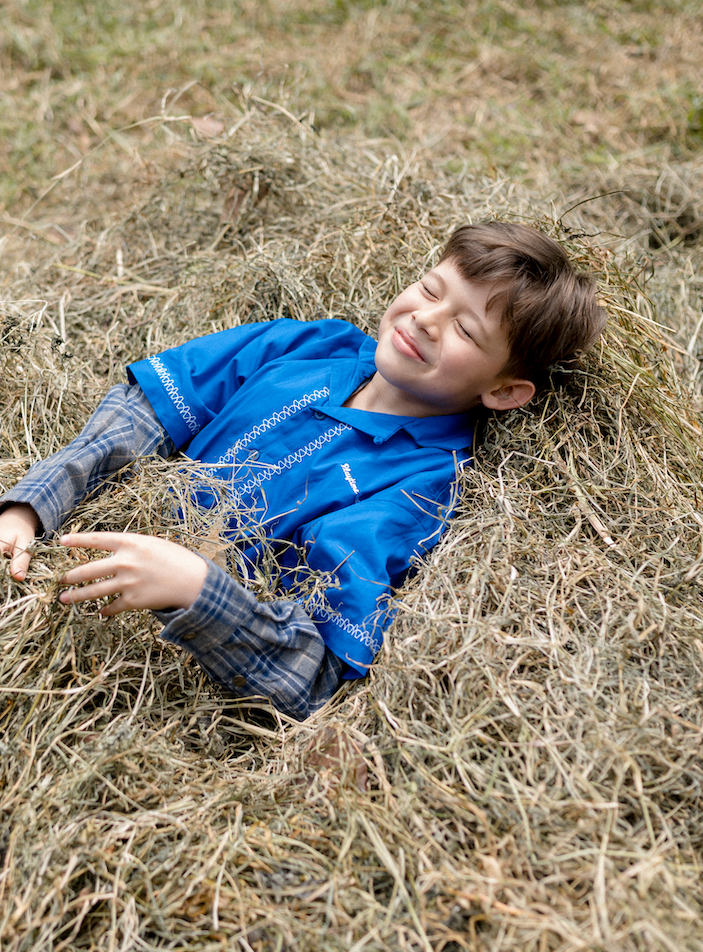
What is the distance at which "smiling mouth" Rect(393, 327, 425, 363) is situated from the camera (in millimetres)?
2488

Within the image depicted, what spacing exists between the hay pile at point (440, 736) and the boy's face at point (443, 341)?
291mm

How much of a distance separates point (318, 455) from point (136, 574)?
787 millimetres

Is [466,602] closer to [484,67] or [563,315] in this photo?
[563,315]

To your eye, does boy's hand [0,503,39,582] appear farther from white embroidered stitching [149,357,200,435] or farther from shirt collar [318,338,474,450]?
shirt collar [318,338,474,450]

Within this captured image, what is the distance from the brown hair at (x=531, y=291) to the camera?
247 centimetres

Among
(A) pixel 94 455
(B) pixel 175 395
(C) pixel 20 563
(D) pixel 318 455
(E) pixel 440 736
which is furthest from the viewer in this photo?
(B) pixel 175 395

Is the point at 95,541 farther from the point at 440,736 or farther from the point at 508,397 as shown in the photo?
the point at 508,397

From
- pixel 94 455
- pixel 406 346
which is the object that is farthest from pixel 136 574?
pixel 406 346

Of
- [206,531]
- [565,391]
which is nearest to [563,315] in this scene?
[565,391]

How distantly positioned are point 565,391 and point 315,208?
1.55 m

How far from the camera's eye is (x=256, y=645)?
7.19ft

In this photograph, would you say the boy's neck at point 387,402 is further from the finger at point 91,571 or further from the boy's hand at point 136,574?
the finger at point 91,571

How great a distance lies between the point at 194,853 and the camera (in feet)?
6.14

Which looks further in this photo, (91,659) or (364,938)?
(91,659)
